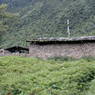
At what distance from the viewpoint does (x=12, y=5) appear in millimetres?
83750

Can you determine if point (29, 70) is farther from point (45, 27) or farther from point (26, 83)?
point (45, 27)

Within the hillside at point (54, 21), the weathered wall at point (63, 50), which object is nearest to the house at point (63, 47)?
the weathered wall at point (63, 50)

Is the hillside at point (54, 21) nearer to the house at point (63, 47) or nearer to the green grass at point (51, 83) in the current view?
the house at point (63, 47)

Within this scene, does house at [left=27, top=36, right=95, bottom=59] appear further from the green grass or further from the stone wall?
the green grass

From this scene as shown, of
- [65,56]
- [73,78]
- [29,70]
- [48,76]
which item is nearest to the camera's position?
[73,78]

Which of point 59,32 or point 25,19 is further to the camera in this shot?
point 25,19

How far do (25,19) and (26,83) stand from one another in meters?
58.2

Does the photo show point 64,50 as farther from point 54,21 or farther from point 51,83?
point 54,21

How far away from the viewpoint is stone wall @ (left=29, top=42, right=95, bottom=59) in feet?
53.6

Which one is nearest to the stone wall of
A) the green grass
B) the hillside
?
the green grass

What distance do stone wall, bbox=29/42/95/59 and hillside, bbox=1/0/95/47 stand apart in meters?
26.4

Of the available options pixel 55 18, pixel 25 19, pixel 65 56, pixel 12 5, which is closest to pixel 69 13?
pixel 55 18

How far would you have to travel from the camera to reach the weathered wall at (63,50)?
16328 mm

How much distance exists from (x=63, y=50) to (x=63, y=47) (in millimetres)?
222
